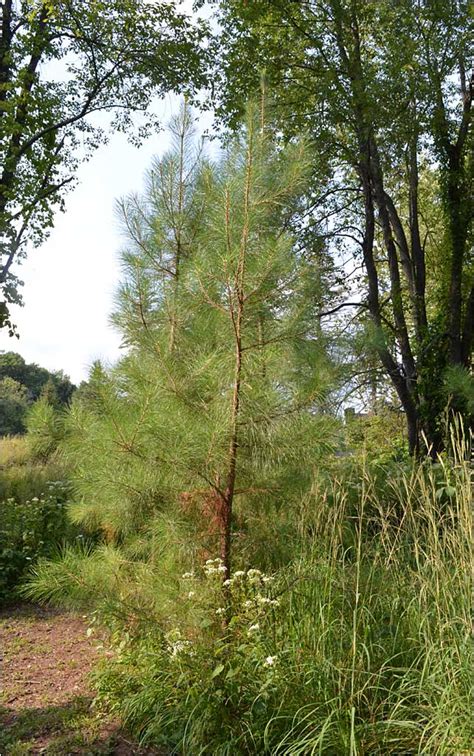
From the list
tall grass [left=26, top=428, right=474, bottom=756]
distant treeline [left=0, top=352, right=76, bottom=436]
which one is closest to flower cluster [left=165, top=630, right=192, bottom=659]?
tall grass [left=26, top=428, right=474, bottom=756]

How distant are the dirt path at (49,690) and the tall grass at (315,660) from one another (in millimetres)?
170

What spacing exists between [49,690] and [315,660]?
1759 mm

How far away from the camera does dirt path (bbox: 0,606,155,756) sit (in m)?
2.85

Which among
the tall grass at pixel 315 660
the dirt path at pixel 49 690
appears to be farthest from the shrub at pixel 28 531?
the tall grass at pixel 315 660

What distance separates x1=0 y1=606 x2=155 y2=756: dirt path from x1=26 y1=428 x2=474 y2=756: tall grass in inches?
6.7

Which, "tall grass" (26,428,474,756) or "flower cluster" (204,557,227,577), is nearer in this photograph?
"tall grass" (26,428,474,756)

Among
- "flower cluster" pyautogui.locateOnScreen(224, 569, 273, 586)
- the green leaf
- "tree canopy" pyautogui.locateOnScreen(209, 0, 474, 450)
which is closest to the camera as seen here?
the green leaf

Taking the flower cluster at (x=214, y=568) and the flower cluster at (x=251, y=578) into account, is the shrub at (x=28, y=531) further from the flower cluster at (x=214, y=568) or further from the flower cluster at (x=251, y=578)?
the flower cluster at (x=251, y=578)

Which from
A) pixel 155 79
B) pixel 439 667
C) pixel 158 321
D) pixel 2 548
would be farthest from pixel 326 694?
pixel 155 79

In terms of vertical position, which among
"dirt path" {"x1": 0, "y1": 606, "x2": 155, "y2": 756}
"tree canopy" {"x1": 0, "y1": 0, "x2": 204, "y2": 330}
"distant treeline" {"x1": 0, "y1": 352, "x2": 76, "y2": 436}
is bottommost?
"dirt path" {"x1": 0, "y1": 606, "x2": 155, "y2": 756}

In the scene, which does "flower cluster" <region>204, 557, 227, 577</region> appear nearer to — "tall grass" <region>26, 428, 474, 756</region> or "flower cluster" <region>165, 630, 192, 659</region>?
"tall grass" <region>26, 428, 474, 756</region>

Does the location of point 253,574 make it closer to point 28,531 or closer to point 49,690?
point 49,690

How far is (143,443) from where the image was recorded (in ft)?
10.4

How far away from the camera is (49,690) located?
3.48m
